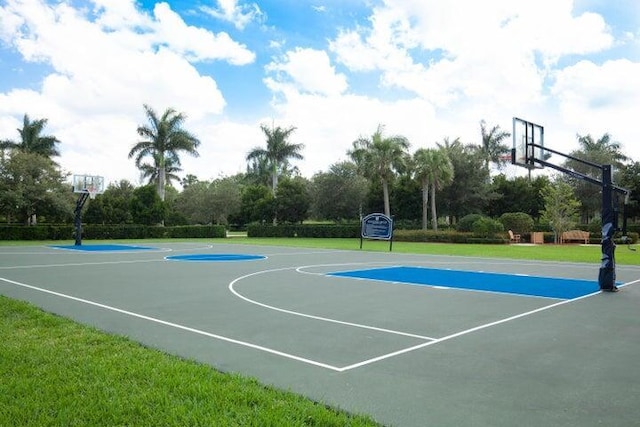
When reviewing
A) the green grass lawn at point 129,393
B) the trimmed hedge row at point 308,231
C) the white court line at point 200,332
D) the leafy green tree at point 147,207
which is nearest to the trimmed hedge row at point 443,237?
the trimmed hedge row at point 308,231

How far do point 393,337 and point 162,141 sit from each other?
4276 cm

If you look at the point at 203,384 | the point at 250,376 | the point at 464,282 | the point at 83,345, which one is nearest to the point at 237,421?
the point at 203,384

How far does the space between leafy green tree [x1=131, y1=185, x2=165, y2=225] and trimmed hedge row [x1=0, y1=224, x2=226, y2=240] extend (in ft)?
9.58

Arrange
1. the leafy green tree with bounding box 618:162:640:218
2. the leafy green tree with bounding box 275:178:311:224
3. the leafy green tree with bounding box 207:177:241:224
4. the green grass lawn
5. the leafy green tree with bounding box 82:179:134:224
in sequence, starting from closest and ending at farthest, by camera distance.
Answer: the green grass lawn, the leafy green tree with bounding box 618:162:640:218, the leafy green tree with bounding box 82:179:134:224, the leafy green tree with bounding box 275:178:311:224, the leafy green tree with bounding box 207:177:241:224

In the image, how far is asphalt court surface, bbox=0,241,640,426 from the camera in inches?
179

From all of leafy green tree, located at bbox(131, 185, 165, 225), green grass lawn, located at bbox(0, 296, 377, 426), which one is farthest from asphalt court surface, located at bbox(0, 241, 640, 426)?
leafy green tree, located at bbox(131, 185, 165, 225)

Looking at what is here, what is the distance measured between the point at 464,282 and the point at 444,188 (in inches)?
1397

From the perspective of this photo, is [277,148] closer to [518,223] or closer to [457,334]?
[518,223]

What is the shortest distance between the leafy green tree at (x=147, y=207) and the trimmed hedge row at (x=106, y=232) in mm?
2920

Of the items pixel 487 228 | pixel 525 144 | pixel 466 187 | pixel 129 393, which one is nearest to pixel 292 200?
pixel 466 187

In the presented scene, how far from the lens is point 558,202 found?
35812 millimetres

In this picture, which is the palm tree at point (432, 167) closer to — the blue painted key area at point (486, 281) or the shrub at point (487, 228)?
the shrub at point (487, 228)

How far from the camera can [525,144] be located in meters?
14.0

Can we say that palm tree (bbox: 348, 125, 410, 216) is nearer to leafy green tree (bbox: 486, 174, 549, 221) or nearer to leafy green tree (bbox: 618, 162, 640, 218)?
leafy green tree (bbox: 486, 174, 549, 221)
